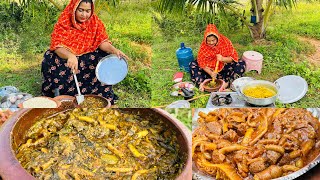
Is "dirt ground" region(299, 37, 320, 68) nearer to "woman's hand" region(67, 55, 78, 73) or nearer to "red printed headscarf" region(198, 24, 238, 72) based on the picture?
"red printed headscarf" region(198, 24, 238, 72)

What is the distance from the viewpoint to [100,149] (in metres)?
3.15

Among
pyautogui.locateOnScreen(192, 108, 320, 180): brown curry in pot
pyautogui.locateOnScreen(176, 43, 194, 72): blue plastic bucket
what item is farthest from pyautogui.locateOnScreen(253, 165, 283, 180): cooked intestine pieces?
pyautogui.locateOnScreen(176, 43, 194, 72): blue plastic bucket

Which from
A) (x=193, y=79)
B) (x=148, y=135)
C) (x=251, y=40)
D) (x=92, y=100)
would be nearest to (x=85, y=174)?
(x=148, y=135)

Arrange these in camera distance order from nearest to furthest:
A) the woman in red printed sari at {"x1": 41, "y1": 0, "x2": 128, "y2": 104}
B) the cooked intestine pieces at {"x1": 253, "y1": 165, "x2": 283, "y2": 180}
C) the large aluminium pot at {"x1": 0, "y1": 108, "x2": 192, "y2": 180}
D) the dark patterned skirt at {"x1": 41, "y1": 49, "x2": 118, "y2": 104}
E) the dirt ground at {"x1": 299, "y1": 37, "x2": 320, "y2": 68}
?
the large aluminium pot at {"x1": 0, "y1": 108, "x2": 192, "y2": 180} < the cooked intestine pieces at {"x1": 253, "y1": 165, "x2": 283, "y2": 180} < the woman in red printed sari at {"x1": 41, "y1": 0, "x2": 128, "y2": 104} < the dark patterned skirt at {"x1": 41, "y1": 49, "x2": 118, "y2": 104} < the dirt ground at {"x1": 299, "y1": 37, "x2": 320, "y2": 68}

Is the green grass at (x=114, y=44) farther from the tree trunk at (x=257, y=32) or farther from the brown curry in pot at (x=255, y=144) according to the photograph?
the tree trunk at (x=257, y=32)

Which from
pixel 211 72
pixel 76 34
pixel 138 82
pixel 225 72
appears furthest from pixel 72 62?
pixel 225 72

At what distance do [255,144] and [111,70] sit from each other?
1094 mm

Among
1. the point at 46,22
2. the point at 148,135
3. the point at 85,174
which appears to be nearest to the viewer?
the point at 85,174

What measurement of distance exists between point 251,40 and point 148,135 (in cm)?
101

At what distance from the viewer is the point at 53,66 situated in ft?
11.8

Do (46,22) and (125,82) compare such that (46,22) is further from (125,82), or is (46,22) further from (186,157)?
(186,157)

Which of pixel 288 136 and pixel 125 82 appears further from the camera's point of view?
pixel 125 82

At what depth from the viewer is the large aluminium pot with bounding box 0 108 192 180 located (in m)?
2.64

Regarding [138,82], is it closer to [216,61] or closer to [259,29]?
[216,61]
